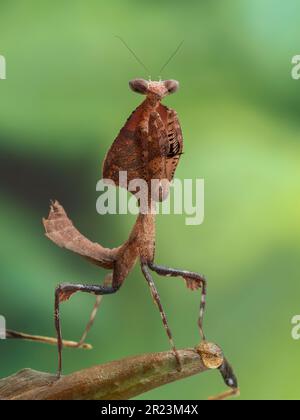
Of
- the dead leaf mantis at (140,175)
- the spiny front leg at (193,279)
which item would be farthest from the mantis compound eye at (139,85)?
the spiny front leg at (193,279)

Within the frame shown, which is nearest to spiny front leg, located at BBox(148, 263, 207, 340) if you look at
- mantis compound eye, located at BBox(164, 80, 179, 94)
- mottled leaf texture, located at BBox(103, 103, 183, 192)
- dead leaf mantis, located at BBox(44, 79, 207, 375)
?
dead leaf mantis, located at BBox(44, 79, 207, 375)

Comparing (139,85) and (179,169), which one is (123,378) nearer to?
(139,85)

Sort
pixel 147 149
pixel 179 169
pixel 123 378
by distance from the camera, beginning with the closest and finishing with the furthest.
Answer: pixel 123 378 < pixel 147 149 < pixel 179 169

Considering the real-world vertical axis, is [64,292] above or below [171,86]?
below

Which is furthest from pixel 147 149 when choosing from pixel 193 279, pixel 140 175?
pixel 193 279

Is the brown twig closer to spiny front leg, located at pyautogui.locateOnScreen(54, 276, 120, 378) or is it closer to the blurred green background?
spiny front leg, located at pyautogui.locateOnScreen(54, 276, 120, 378)

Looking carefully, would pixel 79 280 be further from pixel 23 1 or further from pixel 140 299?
pixel 23 1
